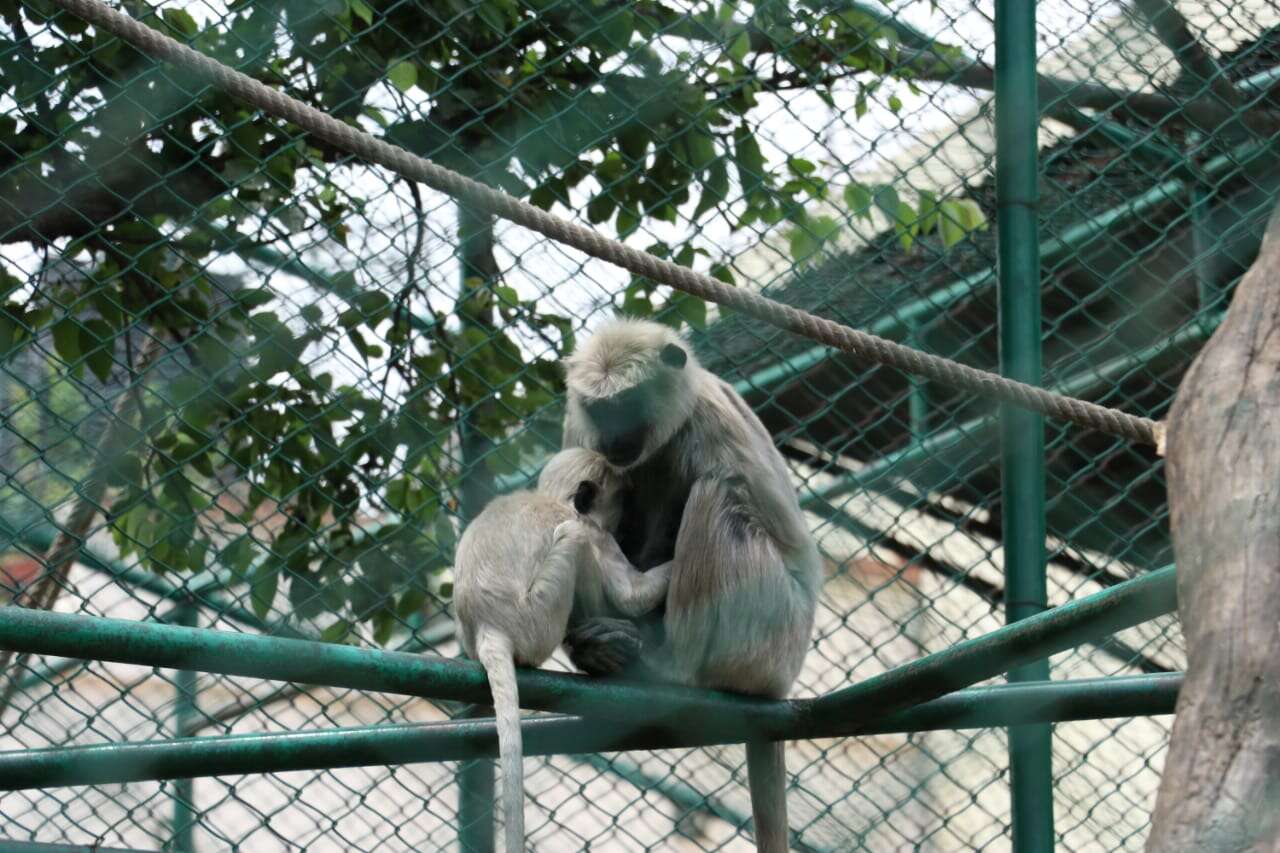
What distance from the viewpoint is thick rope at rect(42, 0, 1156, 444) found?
307 cm

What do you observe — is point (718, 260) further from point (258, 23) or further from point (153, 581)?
point (153, 581)

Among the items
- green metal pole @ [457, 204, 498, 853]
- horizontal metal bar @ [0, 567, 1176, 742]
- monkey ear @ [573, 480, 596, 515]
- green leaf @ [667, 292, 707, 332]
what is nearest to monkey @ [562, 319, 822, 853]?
monkey ear @ [573, 480, 596, 515]

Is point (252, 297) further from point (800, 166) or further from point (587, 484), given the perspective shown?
point (800, 166)

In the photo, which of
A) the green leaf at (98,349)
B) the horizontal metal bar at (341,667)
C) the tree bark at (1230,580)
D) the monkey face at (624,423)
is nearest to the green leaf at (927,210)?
the monkey face at (624,423)

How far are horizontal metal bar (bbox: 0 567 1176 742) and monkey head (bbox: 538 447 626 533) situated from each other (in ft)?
2.40

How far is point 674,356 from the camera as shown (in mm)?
3891

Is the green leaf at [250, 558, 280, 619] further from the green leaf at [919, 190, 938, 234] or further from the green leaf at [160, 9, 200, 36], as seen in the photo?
the green leaf at [919, 190, 938, 234]

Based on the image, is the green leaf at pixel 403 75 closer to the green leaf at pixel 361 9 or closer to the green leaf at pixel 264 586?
the green leaf at pixel 361 9

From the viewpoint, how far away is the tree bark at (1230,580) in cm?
152

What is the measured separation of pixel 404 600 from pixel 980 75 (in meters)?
2.66

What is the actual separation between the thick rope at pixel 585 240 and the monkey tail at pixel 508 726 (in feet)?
2.91

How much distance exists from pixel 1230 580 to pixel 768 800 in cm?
188

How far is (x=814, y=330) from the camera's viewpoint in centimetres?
328

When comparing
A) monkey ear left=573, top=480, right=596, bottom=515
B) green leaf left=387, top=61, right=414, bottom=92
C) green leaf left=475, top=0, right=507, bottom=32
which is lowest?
monkey ear left=573, top=480, right=596, bottom=515
